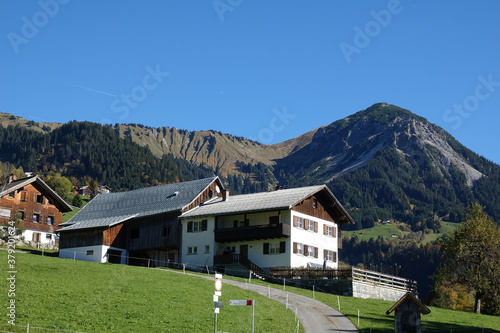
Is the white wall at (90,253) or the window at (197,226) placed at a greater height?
the window at (197,226)

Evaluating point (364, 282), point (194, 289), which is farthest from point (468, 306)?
point (194, 289)

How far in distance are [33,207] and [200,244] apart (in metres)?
26.4

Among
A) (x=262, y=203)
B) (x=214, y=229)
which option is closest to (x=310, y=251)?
(x=262, y=203)

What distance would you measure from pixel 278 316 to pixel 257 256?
105ft

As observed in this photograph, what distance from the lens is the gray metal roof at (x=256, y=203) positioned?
75.4 metres

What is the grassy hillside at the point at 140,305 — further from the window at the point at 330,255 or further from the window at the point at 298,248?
the window at the point at 330,255

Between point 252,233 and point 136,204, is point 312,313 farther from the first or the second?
point 136,204

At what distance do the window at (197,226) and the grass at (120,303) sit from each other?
21.2 metres

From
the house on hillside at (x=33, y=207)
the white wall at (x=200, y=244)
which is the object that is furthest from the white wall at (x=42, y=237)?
the white wall at (x=200, y=244)

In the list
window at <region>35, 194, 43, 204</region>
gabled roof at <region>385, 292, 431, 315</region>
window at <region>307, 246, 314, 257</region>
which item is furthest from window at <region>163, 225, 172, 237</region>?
gabled roof at <region>385, 292, 431, 315</region>

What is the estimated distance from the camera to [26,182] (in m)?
91.2

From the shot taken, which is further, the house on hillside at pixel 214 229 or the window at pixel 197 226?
the window at pixel 197 226

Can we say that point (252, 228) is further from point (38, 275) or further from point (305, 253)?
point (38, 275)

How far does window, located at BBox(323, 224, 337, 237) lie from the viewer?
81812mm
